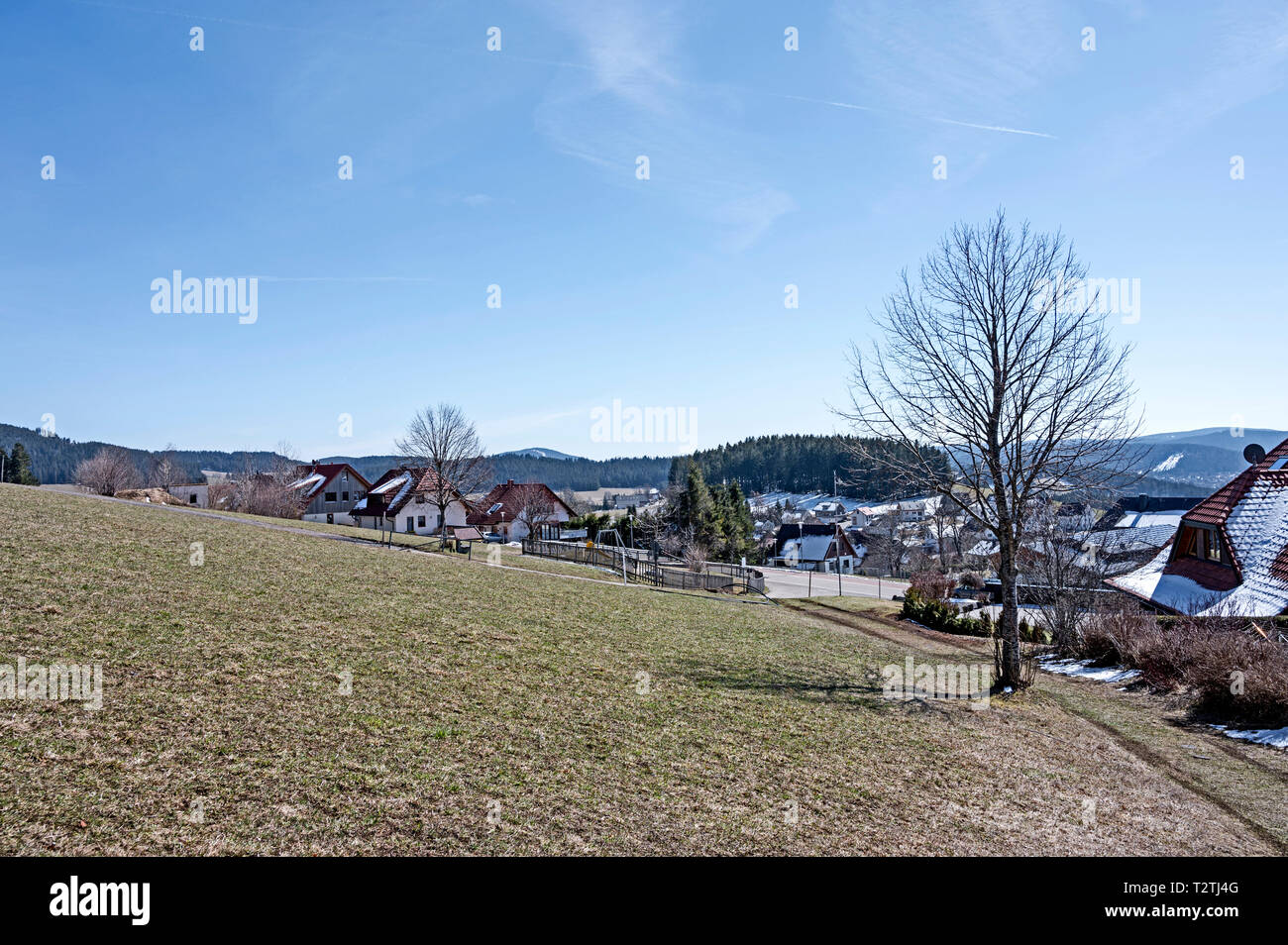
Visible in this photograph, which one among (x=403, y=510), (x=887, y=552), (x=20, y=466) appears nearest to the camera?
(x=403, y=510)

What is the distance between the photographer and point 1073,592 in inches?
873

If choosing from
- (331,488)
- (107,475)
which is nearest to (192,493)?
(107,475)

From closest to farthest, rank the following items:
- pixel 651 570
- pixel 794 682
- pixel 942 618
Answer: pixel 794 682 → pixel 942 618 → pixel 651 570

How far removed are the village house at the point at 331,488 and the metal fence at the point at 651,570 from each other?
3422 cm

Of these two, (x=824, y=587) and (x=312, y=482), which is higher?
(x=312, y=482)

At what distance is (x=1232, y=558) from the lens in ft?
71.6

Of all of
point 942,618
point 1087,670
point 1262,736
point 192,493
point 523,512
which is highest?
point 192,493

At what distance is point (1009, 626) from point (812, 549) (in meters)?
77.4

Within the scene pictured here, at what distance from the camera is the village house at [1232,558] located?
19.6m

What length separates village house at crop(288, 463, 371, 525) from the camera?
66.6 m

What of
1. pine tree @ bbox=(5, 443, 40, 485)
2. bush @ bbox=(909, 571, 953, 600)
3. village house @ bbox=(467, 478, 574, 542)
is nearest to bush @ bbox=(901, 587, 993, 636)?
bush @ bbox=(909, 571, 953, 600)

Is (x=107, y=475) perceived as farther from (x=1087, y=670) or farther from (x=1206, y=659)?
(x=1206, y=659)

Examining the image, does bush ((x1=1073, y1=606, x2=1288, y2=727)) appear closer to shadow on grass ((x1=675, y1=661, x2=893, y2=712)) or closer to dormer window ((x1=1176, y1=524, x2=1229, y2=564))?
shadow on grass ((x1=675, y1=661, x2=893, y2=712))
